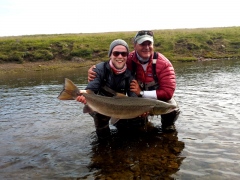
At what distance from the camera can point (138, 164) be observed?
20.5 ft

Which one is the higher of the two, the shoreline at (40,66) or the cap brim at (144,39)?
the cap brim at (144,39)

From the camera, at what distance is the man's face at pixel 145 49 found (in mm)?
7602

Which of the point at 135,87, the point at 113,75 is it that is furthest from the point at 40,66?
the point at 135,87

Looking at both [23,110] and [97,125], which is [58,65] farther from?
[97,125]

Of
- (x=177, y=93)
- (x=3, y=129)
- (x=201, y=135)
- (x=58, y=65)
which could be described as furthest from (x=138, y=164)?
(x=58, y=65)

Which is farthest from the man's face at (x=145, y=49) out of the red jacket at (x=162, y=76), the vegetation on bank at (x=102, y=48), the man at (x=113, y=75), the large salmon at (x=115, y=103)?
the vegetation on bank at (x=102, y=48)

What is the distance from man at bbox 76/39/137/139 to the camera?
23.8ft

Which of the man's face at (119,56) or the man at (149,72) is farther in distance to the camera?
the man at (149,72)

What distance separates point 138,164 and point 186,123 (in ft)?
11.7

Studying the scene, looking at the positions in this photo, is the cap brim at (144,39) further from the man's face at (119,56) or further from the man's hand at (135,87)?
the man's hand at (135,87)

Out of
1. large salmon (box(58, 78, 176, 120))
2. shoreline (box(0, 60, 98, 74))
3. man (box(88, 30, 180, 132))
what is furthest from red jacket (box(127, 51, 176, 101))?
shoreline (box(0, 60, 98, 74))

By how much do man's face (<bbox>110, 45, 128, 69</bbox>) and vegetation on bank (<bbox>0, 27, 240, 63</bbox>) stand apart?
35.5 meters

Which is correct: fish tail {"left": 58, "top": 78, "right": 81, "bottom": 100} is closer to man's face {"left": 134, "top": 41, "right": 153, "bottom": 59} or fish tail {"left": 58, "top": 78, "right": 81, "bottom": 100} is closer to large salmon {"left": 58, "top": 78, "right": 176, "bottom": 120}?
large salmon {"left": 58, "top": 78, "right": 176, "bottom": 120}

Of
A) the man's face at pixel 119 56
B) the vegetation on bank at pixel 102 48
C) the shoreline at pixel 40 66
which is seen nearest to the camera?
the man's face at pixel 119 56
